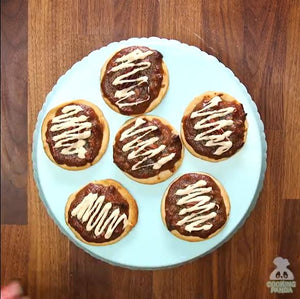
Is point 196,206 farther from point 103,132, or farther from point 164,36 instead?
point 164,36

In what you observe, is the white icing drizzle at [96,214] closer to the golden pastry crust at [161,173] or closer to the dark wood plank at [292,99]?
the golden pastry crust at [161,173]

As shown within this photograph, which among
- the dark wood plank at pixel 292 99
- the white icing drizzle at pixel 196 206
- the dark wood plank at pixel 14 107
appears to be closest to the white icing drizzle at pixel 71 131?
the dark wood plank at pixel 14 107

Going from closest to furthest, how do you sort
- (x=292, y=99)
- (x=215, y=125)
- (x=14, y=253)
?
(x=215, y=125)
(x=292, y=99)
(x=14, y=253)

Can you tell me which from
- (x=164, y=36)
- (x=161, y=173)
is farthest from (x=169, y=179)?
(x=164, y=36)

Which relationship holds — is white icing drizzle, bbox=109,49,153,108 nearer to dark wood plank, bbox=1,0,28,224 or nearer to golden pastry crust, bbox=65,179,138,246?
golden pastry crust, bbox=65,179,138,246

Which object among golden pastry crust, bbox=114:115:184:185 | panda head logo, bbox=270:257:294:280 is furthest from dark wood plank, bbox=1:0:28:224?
panda head logo, bbox=270:257:294:280
